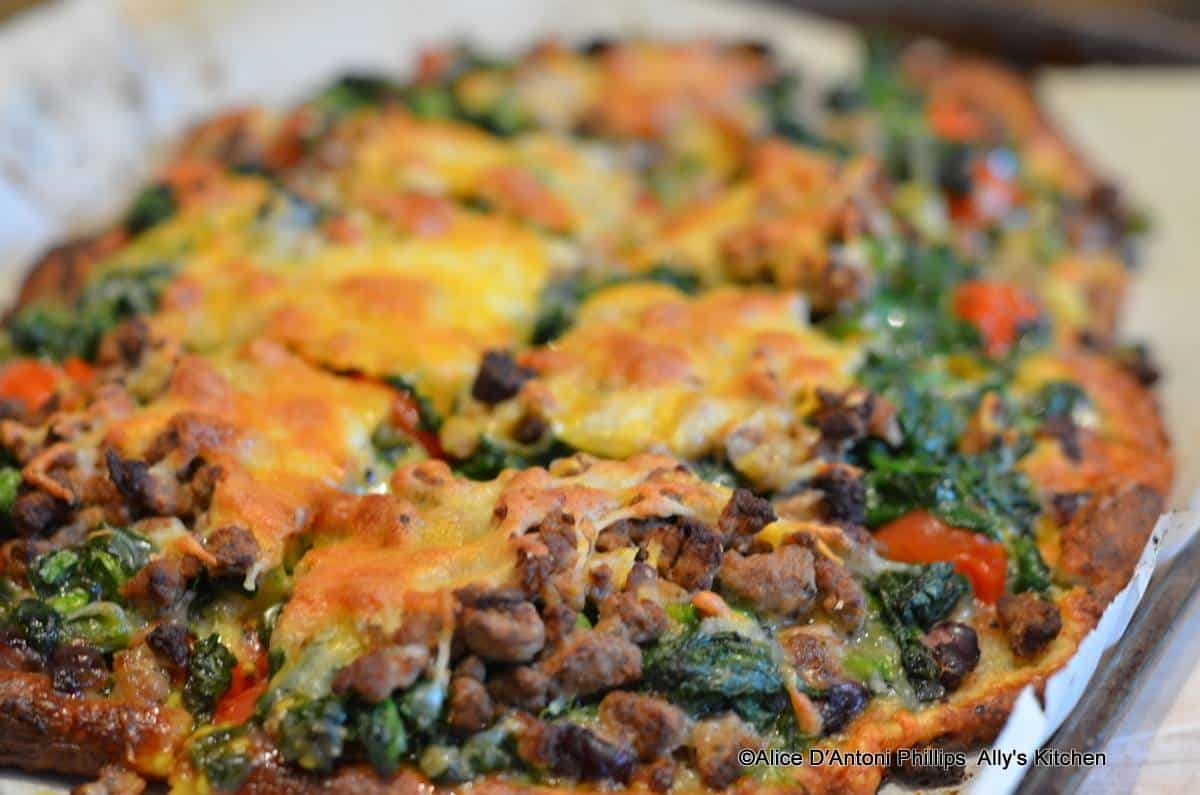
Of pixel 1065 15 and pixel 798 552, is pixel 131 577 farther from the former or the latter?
pixel 1065 15

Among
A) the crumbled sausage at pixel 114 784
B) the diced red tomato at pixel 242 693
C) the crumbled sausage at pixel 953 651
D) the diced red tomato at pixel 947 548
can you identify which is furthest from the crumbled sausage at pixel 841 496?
the crumbled sausage at pixel 114 784

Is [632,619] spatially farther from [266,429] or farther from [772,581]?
[266,429]

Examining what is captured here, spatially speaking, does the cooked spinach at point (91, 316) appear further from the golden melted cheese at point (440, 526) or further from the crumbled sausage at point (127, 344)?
the golden melted cheese at point (440, 526)

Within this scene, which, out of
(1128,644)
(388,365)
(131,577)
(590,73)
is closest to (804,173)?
(590,73)

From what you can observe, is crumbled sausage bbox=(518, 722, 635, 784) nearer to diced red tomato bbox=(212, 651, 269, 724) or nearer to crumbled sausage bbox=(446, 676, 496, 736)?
crumbled sausage bbox=(446, 676, 496, 736)

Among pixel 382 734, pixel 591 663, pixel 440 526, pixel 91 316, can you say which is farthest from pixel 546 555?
pixel 91 316
